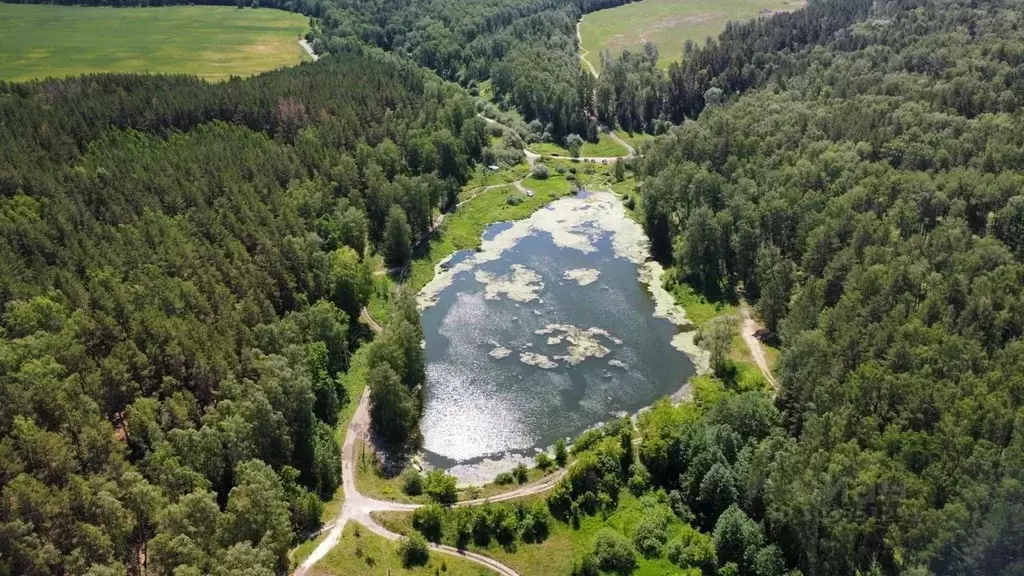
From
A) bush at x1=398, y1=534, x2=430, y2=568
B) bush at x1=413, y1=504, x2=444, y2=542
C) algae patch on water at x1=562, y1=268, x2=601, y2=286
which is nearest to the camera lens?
bush at x1=398, y1=534, x2=430, y2=568

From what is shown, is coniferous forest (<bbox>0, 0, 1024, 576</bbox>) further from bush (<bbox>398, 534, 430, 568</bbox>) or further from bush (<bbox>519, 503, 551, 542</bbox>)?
bush (<bbox>398, 534, 430, 568</bbox>)

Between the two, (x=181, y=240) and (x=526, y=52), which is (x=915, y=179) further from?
(x=526, y=52)

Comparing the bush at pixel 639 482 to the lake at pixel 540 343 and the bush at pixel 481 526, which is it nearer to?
the lake at pixel 540 343

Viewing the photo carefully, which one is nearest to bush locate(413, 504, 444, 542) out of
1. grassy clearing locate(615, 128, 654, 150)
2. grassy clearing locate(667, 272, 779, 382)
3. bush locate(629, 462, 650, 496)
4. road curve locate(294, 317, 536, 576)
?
road curve locate(294, 317, 536, 576)

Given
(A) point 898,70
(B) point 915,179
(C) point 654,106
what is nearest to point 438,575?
(B) point 915,179

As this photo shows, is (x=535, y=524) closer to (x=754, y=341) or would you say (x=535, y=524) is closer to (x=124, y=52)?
(x=754, y=341)

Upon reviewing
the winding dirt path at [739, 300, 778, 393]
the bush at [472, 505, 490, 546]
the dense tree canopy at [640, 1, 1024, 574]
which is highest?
the dense tree canopy at [640, 1, 1024, 574]

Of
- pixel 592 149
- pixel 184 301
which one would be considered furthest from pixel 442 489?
pixel 592 149
